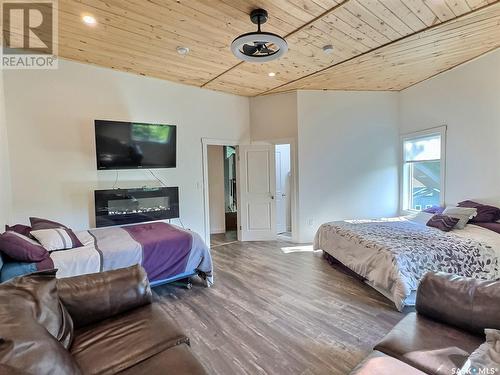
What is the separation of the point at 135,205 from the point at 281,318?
2.79m

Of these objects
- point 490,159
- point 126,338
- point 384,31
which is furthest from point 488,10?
point 126,338

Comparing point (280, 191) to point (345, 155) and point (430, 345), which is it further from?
point (430, 345)

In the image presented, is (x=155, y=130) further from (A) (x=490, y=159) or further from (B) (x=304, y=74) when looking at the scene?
(A) (x=490, y=159)

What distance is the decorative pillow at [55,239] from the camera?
2664 mm

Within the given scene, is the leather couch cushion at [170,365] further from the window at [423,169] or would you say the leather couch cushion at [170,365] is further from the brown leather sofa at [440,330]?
the window at [423,169]

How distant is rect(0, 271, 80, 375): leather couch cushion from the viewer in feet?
3.33

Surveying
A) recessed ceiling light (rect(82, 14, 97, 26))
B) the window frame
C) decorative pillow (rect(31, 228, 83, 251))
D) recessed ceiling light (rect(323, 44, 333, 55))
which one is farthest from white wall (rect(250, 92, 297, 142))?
decorative pillow (rect(31, 228, 83, 251))

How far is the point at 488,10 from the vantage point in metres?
2.69

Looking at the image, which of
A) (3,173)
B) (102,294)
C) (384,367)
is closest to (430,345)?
(384,367)

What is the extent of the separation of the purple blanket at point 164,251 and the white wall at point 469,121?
4192 millimetres

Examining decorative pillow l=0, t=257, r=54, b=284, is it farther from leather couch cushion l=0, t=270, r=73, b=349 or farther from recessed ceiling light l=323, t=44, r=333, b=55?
Answer: recessed ceiling light l=323, t=44, r=333, b=55

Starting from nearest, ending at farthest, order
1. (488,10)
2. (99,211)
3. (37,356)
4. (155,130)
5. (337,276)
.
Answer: (37,356), (488,10), (337,276), (99,211), (155,130)

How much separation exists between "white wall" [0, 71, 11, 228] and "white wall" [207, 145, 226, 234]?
375 cm

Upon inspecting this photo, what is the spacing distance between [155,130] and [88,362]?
3.45 m
